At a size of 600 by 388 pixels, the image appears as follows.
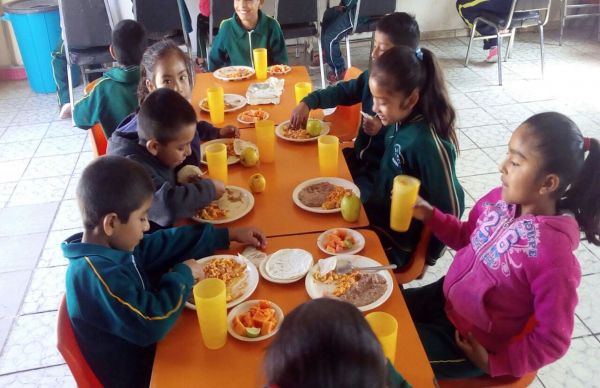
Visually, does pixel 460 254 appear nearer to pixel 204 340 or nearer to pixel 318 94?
pixel 204 340

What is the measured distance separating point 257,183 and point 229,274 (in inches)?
17.9

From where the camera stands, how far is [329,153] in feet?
5.79

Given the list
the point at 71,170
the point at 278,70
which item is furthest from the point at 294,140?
the point at 71,170

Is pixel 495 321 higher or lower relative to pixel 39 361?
higher

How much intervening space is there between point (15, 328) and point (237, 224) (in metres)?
1.32

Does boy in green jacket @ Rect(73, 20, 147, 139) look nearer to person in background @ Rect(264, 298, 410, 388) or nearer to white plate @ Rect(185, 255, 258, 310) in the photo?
white plate @ Rect(185, 255, 258, 310)

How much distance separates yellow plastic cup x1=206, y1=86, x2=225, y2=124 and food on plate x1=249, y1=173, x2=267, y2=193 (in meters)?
0.68

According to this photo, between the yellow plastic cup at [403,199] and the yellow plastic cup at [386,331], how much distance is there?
48 centimetres

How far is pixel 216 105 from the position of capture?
2.26 metres

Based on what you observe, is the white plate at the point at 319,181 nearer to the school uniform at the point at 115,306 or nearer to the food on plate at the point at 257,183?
the food on plate at the point at 257,183

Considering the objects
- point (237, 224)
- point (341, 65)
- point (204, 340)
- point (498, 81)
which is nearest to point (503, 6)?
point (498, 81)

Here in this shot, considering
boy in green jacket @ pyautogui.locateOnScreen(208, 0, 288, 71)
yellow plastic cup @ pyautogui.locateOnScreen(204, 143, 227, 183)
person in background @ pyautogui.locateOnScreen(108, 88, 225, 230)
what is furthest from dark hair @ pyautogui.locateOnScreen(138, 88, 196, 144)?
boy in green jacket @ pyautogui.locateOnScreen(208, 0, 288, 71)

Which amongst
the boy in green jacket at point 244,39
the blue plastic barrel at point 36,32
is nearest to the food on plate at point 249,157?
the boy in green jacket at point 244,39

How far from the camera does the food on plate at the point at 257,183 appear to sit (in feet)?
5.49
